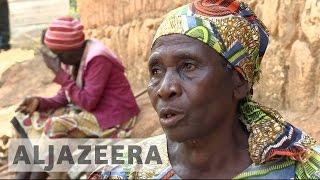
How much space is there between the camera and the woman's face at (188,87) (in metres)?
1.77

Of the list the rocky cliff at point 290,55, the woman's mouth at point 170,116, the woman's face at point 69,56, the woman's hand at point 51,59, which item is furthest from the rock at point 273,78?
the woman's mouth at point 170,116

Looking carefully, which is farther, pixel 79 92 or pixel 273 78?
pixel 79 92

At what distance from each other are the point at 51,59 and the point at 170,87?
3.19m

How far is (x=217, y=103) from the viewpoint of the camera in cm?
183

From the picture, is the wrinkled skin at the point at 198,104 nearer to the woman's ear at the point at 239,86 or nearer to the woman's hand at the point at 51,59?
the woman's ear at the point at 239,86

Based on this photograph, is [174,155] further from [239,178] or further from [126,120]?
[126,120]

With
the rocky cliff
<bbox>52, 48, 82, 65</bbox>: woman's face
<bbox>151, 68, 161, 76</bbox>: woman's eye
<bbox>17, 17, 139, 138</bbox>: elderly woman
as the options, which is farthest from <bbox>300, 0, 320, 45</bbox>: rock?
<bbox>151, 68, 161, 76</bbox>: woman's eye

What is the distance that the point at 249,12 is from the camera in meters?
1.92

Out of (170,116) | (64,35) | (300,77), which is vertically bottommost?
(64,35)

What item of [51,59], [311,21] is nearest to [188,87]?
[311,21]

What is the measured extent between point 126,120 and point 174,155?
10.3 feet

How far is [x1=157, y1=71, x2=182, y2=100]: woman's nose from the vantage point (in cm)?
177

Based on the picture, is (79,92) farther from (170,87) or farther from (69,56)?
(170,87)

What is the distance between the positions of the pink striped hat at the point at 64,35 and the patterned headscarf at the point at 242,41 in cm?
299
